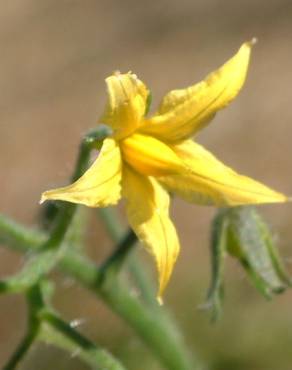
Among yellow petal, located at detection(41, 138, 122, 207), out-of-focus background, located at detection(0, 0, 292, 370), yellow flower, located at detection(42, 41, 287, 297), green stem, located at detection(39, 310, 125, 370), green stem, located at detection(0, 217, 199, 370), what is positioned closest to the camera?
yellow petal, located at detection(41, 138, 122, 207)

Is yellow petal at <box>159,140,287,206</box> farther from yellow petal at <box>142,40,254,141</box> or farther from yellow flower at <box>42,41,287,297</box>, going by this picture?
yellow petal at <box>142,40,254,141</box>

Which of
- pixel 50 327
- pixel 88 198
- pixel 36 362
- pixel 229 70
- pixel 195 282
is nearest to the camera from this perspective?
pixel 88 198

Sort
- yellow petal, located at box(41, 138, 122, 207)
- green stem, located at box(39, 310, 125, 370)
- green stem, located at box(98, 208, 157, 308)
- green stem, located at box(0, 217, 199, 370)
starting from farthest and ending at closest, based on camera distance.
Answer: green stem, located at box(98, 208, 157, 308)
green stem, located at box(0, 217, 199, 370)
green stem, located at box(39, 310, 125, 370)
yellow petal, located at box(41, 138, 122, 207)

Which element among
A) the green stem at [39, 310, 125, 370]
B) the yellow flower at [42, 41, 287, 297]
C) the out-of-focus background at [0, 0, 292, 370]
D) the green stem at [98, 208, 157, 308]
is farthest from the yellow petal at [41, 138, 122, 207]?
the out-of-focus background at [0, 0, 292, 370]

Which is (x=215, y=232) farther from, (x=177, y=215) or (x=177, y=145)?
(x=177, y=215)

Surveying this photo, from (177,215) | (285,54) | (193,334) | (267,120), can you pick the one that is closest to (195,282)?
(193,334)

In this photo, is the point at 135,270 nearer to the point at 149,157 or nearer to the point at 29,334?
the point at 29,334

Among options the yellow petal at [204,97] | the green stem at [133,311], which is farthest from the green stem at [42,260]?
the yellow petal at [204,97]

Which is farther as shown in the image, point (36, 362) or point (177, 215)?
point (177, 215)
